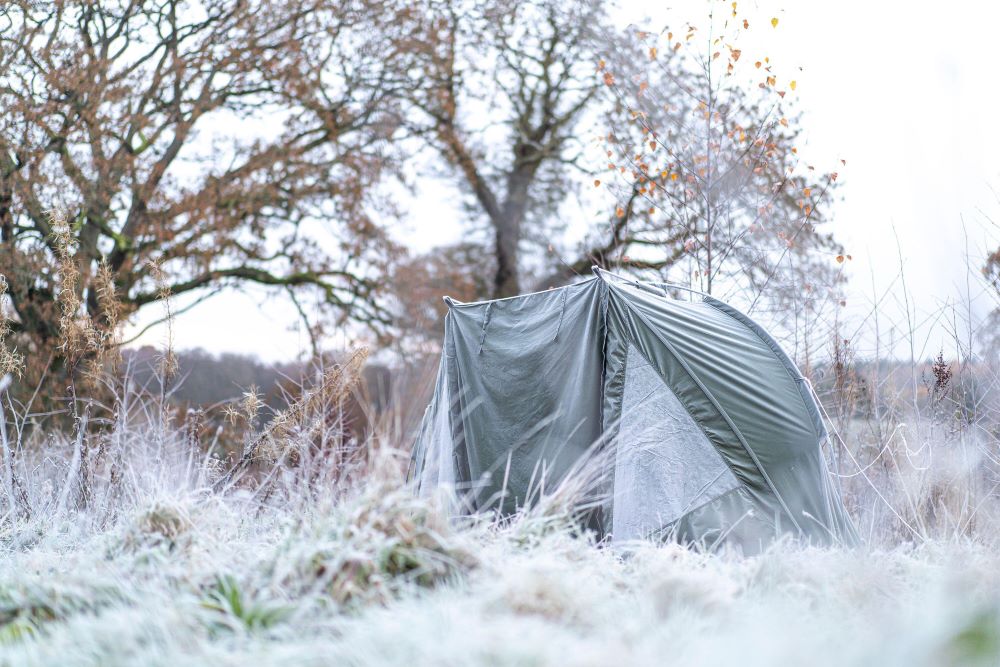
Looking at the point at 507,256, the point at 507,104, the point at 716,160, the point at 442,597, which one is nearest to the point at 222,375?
the point at 507,256

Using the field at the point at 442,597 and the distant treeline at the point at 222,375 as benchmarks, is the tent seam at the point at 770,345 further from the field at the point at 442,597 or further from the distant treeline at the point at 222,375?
the distant treeline at the point at 222,375

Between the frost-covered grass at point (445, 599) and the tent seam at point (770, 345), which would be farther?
the tent seam at point (770, 345)

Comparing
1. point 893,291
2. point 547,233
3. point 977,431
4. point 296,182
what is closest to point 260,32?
point 296,182

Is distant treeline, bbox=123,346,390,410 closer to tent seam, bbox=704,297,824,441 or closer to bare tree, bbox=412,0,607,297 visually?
bare tree, bbox=412,0,607,297

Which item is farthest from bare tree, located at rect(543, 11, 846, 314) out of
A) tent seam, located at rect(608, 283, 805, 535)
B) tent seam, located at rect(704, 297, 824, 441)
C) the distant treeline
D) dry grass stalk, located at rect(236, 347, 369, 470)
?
the distant treeline

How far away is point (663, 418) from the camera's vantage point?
15.1 feet

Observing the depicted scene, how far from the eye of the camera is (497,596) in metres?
2.55

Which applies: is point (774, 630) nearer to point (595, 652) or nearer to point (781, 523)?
point (595, 652)

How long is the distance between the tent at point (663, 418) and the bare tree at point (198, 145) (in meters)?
5.33

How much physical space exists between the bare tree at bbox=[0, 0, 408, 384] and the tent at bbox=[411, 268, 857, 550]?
5330 millimetres

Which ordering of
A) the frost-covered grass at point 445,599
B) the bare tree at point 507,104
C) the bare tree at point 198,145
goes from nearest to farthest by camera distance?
the frost-covered grass at point 445,599
the bare tree at point 198,145
the bare tree at point 507,104

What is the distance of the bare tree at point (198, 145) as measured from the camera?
964 centimetres

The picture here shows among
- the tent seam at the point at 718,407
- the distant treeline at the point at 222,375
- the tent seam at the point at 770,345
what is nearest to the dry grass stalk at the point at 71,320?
the tent seam at the point at 718,407

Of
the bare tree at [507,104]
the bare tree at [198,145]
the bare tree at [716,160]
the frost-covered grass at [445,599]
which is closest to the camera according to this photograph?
the frost-covered grass at [445,599]
